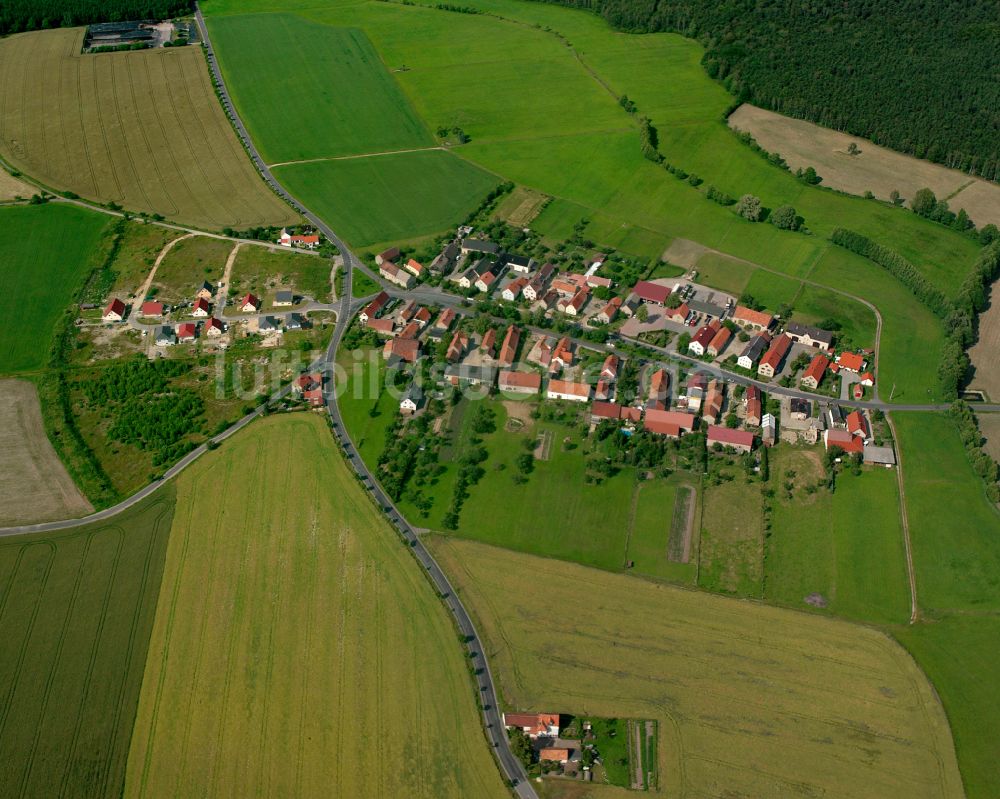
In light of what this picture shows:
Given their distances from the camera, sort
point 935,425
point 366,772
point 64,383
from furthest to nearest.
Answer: point 64,383
point 935,425
point 366,772

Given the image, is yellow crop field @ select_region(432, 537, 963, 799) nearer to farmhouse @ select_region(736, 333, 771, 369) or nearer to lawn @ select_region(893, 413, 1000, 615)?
lawn @ select_region(893, 413, 1000, 615)

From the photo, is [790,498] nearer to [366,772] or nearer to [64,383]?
[366,772]

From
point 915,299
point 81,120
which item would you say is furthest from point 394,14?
point 915,299

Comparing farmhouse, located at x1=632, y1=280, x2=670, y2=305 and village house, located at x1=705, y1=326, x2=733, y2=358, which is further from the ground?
farmhouse, located at x1=632, y1=280, x2=670, y2=305

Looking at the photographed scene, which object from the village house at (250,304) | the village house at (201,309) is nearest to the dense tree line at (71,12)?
the village house at (201,309)

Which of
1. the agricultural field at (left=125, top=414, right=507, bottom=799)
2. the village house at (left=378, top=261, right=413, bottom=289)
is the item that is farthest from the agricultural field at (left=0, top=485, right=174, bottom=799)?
the village house at (left=378, top=261, right=413, bottom=289)
